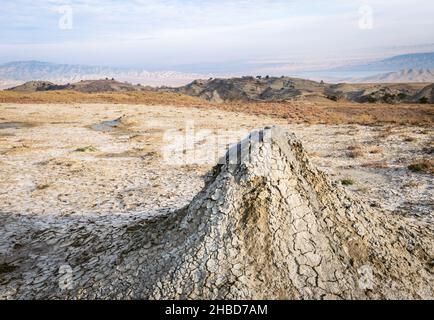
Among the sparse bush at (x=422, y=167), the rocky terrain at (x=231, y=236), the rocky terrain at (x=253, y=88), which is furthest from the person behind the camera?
the rocky terrain at (x=253, y=88)

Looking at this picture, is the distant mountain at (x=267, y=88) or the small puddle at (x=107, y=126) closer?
the small puddle at (x=107, y=126)

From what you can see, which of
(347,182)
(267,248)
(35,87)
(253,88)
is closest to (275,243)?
(267,248)

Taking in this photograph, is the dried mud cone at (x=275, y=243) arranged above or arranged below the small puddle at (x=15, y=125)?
above

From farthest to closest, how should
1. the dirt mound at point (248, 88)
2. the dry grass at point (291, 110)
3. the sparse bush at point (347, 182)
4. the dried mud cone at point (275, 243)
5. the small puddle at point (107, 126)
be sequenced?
the dirt mound at point (248, 88) < the dry grass at point (291, 110) < the small puddle at point (107, 126) < the sparse bush at point (347, 182) < the dried mud cone at point (275, 243)

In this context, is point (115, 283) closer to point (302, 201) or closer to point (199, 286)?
point (199, 286)

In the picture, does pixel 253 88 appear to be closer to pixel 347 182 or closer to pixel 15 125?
pixel 15 125

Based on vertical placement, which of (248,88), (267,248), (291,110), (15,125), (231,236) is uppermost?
(248,88)

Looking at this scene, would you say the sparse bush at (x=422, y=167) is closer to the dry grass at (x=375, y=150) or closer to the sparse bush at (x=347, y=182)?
the sparse bush at (x=347, y=182)

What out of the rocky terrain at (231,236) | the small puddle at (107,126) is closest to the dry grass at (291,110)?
the small puddle at (107,126)

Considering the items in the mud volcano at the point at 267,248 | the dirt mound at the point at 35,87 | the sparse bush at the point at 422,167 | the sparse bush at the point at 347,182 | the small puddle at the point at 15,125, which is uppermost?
the dirt mound at the point at 35,87
